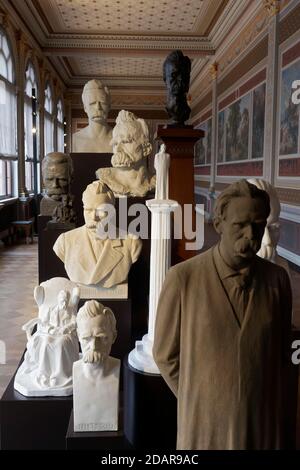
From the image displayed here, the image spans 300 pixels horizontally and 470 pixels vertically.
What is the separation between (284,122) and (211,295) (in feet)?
29.7

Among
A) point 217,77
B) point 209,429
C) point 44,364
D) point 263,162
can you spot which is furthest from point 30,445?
point 217,77

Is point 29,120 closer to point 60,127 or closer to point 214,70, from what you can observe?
point 214,70

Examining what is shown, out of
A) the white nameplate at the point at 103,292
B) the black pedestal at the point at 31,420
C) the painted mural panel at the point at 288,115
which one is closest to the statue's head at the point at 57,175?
the white nameplate at the point at 103,292

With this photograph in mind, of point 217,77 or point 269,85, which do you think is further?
point 217,77

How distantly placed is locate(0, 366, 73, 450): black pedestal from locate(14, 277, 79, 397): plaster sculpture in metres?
0.07

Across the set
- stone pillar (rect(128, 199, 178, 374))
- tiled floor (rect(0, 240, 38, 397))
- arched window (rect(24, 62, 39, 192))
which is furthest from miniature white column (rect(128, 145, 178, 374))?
arched window (rect(24, 62, 39, 192))

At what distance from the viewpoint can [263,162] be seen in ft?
37.5

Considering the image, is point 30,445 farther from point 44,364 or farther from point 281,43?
point 281,43

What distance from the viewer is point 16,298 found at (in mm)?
7680

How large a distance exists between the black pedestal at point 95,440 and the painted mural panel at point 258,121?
953 cm

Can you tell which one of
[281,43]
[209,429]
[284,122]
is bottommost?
[209,429]

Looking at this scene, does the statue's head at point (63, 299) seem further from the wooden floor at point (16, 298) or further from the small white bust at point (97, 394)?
the wooden floor at point (16, 298)

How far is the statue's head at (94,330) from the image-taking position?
9.93 ft

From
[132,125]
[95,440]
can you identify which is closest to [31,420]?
[95,440]
